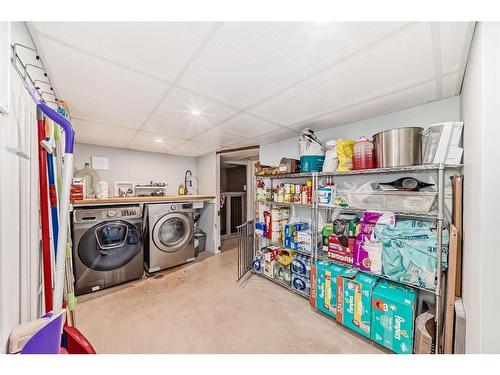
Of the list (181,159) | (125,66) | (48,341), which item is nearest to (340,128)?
(125,66)

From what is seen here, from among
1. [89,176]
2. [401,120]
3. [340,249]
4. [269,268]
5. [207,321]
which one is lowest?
[207,321]

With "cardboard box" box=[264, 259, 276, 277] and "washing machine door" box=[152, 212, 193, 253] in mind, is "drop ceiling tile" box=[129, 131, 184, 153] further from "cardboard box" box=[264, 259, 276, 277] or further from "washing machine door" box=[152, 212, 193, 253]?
"cardboard box" box=[264, 259, 276, 277]

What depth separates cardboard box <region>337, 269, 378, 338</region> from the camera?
4.82 ft

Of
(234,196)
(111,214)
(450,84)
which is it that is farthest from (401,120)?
(234,196)

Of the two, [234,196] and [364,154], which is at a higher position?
[364,154]

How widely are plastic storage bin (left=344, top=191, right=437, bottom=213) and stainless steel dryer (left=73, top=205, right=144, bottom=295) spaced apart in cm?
268

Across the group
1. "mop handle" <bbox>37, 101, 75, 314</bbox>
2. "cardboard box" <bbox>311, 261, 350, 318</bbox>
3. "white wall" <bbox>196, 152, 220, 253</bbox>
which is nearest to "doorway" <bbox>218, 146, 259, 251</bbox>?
"white wall" <bbox>196, 152, 220, 253</bbox>

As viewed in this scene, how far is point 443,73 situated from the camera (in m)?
1.07

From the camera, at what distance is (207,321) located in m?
1.72

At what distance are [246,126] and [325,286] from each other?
1.84 m

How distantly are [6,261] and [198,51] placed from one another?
3.70 ft

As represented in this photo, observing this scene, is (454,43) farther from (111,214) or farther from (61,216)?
(111,214)

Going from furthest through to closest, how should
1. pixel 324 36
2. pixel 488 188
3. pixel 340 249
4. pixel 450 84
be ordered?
pixel 340 249 < pixel 450 84 < pixel 324 36 < pixel 488 188
